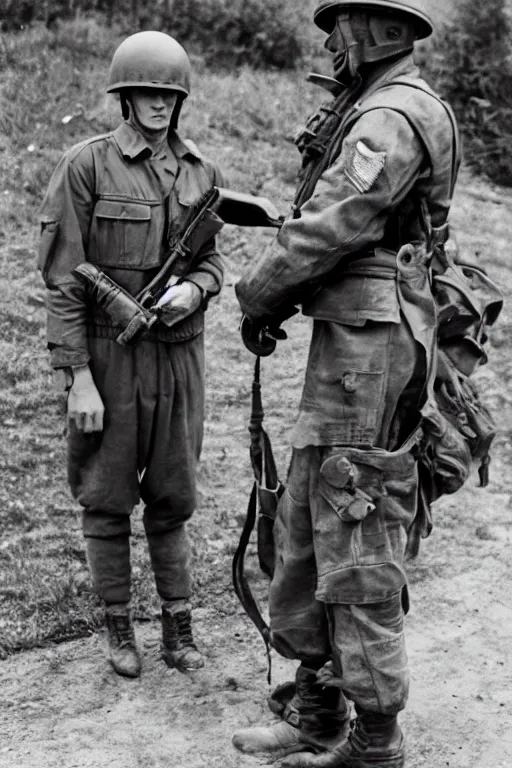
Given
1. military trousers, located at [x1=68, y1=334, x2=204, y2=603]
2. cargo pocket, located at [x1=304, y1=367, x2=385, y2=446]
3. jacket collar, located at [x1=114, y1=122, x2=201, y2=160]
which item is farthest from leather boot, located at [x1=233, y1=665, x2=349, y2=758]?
jacket collar, located at [x1=114, y1=122, x2=201, y2=160]

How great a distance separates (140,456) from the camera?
15.7ft

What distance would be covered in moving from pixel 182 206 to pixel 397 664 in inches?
76.0

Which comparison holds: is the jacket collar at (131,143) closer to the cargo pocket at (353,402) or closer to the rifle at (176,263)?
the rifle at (176,263)

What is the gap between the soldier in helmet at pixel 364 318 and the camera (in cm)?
371

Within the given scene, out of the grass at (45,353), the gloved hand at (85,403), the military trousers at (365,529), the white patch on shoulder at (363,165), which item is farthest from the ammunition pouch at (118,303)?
the grass at (45,353)

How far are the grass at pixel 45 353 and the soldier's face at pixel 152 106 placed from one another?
227cm

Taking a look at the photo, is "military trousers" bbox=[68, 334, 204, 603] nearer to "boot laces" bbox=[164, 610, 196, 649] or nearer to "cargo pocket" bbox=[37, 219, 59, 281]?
"boot laces" bbox=[164, 610, 196, 649]

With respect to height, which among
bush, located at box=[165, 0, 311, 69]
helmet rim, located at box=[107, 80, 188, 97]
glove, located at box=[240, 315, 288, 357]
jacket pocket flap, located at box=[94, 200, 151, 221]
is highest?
bush, located at box=[165, 0, 311, 69]

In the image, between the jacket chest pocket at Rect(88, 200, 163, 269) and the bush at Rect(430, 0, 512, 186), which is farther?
the bush at Rect(430, 0, 512, 186)

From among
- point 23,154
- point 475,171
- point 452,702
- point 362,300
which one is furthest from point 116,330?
point 475,171

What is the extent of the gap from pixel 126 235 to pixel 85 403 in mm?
675

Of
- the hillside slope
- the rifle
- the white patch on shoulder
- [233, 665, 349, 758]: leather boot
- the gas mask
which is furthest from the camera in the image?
the hillside slope

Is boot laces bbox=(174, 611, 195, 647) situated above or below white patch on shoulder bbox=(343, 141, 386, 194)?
below

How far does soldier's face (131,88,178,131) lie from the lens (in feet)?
14.8
